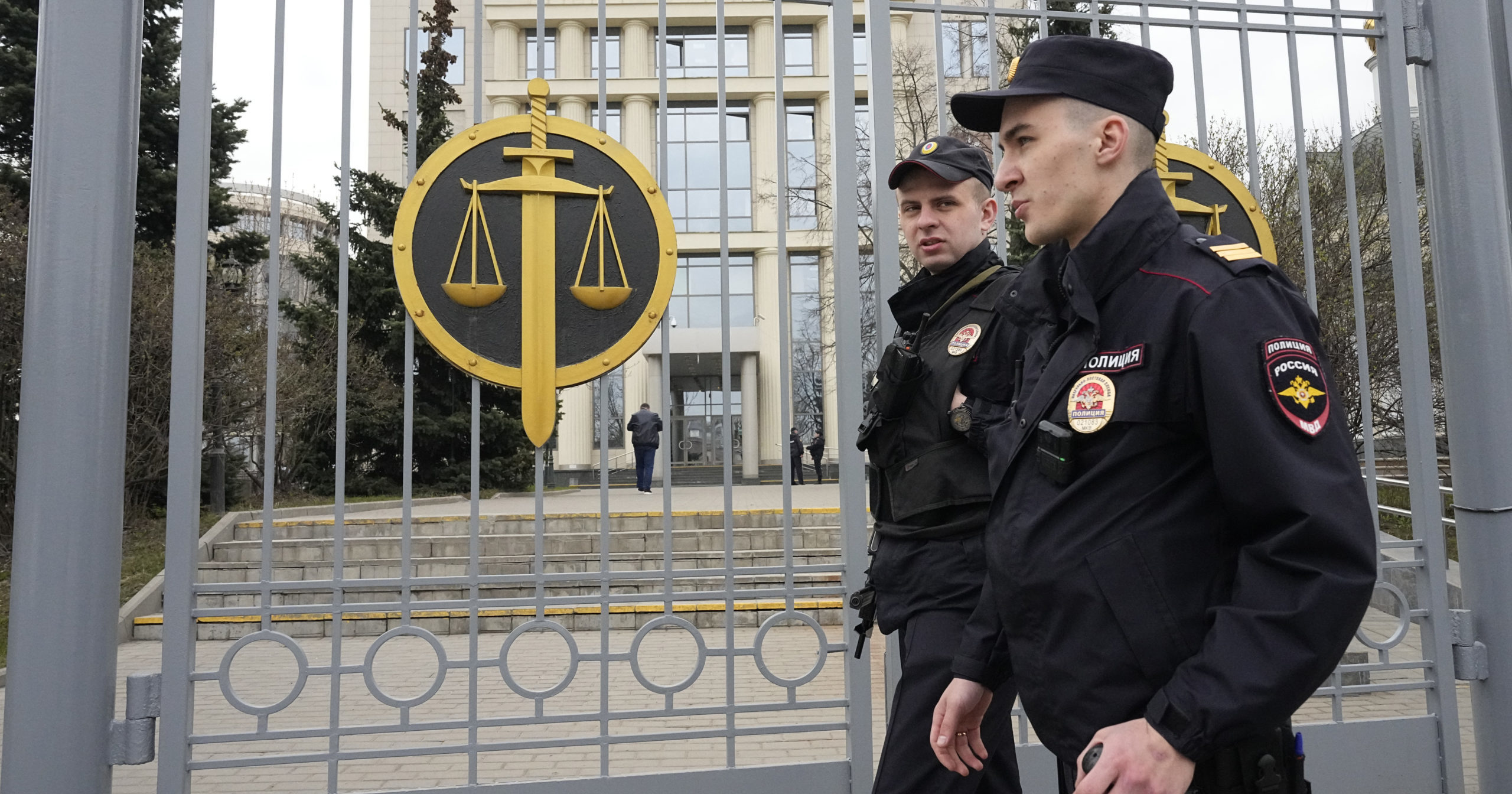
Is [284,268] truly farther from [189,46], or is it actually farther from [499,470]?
[189,46]

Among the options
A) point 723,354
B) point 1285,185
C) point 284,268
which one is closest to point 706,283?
point 284,268

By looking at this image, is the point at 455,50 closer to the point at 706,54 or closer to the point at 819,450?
the point at 706,54

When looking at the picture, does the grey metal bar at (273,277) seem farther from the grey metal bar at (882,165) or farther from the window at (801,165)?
the window at (801,165)

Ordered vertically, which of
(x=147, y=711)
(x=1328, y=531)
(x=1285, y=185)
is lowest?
(x=147, y=711)

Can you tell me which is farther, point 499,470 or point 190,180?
point 499,470

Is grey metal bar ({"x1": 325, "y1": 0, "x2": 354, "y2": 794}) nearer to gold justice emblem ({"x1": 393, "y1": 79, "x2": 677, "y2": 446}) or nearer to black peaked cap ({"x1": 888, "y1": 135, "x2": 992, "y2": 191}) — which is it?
gold justice emblem ({"x1": 393, "y1": 79, "x2": 677, "y2": 446})

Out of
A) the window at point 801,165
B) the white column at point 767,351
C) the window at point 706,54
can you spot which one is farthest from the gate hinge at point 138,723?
the window at point 706,54

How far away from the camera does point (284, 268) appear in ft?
72.9

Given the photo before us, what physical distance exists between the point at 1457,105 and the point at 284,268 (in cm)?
2338

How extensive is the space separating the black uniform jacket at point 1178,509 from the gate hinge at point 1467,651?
2867 mm

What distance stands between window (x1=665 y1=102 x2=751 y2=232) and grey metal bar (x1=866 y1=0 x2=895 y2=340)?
16.5m

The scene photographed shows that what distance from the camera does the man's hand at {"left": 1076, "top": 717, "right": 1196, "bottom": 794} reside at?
126 centimetres

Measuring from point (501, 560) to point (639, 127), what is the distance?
539 inches

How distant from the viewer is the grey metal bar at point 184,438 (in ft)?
9.04
